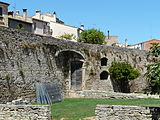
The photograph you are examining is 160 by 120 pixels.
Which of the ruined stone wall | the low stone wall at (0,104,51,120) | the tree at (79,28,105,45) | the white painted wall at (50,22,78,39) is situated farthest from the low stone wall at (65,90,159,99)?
the white painted wall at (50,22,78,39)

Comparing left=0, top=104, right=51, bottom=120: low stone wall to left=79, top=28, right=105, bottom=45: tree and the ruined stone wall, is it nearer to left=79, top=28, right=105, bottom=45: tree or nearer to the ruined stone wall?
the ruined stone wall

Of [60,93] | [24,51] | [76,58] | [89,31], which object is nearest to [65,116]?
[24,51]

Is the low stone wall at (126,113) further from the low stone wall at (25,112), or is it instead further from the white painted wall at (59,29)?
the white painted wall at (59,29)

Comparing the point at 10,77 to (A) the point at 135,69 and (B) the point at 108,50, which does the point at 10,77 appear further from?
(A) the point at 135,69

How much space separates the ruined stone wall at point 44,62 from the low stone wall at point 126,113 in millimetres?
9713

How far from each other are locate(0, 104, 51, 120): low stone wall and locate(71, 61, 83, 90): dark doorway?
17104mm

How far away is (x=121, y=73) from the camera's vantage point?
33.8m

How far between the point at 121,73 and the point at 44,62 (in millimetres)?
11290

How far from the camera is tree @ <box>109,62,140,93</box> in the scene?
110ft

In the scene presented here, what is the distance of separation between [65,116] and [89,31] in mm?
34266

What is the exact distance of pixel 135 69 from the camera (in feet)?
120

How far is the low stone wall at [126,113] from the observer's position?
12227mm

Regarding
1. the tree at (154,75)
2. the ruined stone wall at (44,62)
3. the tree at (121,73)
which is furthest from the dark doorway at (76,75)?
the tree at (154,75)

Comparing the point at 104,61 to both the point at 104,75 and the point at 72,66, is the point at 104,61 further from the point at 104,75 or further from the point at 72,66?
the point at 72,66
